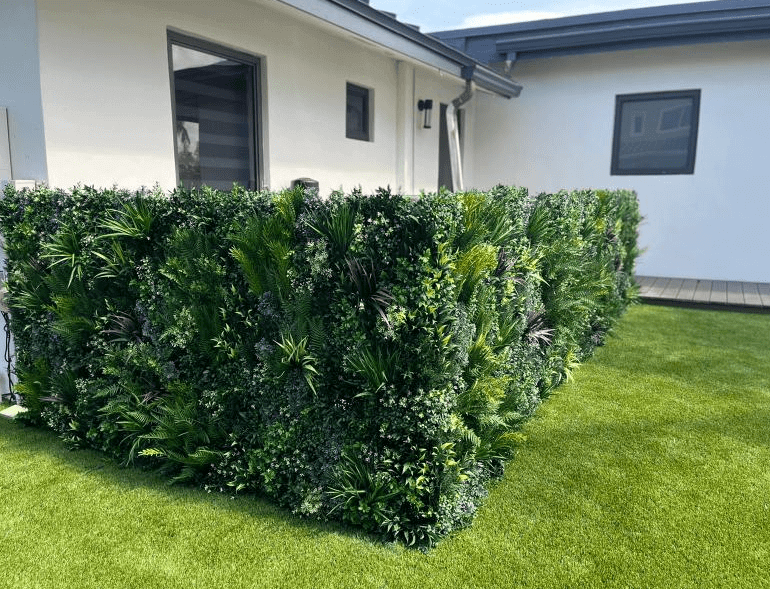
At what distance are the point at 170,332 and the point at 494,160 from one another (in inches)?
372

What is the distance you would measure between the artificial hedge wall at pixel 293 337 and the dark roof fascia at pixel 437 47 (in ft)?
10.7

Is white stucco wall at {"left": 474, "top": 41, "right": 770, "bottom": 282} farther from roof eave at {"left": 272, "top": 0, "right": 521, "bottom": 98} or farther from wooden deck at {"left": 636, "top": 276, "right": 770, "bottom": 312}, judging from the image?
roof eave at {"left": 272, "top": 0, "right": 521, "bottom": 98}

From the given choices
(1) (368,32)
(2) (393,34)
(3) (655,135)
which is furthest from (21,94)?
(3) (655,135)

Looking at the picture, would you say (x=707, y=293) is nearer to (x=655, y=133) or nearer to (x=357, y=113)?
(x=655, y=133)

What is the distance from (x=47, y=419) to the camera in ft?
13.6

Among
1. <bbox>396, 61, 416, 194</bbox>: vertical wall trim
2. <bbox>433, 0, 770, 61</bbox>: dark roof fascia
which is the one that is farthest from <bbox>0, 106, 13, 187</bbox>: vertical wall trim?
<bbox>433, 0, 770, 61</bbox>: dark roof fascia

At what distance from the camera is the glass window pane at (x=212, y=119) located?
572 centimetres

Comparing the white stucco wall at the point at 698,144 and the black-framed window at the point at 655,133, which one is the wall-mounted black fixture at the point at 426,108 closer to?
the white stucco wall at the point at 698,144

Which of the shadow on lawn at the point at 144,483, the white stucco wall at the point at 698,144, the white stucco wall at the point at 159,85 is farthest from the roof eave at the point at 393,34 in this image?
the shadow on lawn at the point at 144,483

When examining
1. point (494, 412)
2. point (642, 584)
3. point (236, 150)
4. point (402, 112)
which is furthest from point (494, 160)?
point (642, 584)

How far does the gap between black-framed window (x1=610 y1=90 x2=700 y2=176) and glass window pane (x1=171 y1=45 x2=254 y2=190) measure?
7056 mm

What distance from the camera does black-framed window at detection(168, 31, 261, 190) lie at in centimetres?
568

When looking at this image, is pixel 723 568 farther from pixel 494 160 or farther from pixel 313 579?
pixel 494 160

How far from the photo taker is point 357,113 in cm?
855
